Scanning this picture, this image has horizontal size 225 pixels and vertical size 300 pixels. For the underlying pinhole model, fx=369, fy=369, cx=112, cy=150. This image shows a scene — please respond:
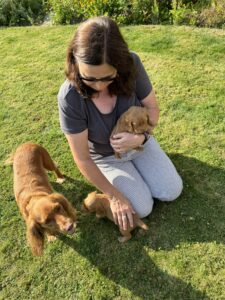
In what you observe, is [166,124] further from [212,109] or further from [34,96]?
[34,96]

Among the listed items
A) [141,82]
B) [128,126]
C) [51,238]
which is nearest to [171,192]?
[128,126]

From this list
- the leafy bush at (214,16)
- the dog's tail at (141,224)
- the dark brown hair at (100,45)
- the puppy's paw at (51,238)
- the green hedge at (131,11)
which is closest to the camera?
the dark brown hair at (100,45)

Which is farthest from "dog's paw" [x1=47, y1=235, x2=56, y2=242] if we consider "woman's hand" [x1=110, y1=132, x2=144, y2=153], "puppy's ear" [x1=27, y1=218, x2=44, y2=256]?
"woman's hand" [x1=110, y1=132, x2=144, y2=153]

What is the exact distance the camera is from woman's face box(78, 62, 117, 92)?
262 centimetres

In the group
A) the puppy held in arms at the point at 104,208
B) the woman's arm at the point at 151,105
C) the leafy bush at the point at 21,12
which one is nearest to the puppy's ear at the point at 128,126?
the woman's arm at the point at 151,105

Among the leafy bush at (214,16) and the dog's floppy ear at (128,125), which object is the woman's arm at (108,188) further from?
the leafy bush at (214,16)

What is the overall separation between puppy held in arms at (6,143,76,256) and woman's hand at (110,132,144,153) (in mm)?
674

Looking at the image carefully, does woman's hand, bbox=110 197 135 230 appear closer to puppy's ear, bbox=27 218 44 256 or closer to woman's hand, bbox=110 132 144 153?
woman's hand, bbox=110 132 144 153

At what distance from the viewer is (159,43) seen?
6.17 m

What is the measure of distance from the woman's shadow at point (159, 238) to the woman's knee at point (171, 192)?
0.13 meters

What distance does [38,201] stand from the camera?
3158 mm

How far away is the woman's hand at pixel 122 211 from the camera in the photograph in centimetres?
337

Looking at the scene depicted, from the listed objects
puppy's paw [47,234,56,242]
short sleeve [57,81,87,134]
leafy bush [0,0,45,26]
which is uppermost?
short sleeve [57,81,87,134]

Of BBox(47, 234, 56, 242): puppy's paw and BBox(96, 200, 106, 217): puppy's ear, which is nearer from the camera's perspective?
BBox(96, 200, 106, 217): puppy's ear
